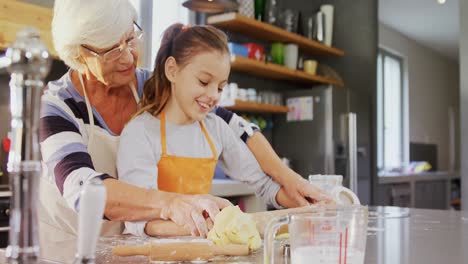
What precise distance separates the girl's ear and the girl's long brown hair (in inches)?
0.5

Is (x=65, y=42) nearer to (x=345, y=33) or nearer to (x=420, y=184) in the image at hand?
(x=345, y=33)

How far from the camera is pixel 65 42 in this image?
132cm

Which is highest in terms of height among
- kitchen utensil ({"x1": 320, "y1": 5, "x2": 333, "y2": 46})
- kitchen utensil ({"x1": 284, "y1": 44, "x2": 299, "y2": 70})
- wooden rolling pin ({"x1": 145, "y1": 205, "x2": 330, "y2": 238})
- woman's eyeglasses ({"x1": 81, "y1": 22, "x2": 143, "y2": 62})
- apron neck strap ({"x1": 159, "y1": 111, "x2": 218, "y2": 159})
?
kitchen utensil ({"x1": 320, "y1": 5, "x2": 333, "y2": 46})

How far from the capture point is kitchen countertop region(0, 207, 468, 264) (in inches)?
33.9

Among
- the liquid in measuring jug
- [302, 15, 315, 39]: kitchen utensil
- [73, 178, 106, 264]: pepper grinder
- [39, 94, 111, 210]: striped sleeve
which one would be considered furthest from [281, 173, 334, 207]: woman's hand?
[302, 15, 315, 39]: kitchen utensil

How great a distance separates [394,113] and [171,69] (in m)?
5.01

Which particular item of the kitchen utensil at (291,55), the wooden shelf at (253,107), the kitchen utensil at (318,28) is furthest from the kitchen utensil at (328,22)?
the wooden shelf at (253,107)

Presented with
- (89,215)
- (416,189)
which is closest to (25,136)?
(89,215)

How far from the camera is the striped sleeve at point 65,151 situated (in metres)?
1.10

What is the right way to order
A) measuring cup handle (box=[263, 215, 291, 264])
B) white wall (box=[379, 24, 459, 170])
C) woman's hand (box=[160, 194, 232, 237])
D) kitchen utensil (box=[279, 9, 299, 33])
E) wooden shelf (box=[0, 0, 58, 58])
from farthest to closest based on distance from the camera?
white wall (box=[379, 24, 459, 170]), kitchen utensil (box=[279, 9, 299, 33]), wooden shelf (box=[0, 0, 58, 58]), woman's hand (box=[160, 194, 232, 237]), measuring cup handle (box=[263, 215, 291, 264])

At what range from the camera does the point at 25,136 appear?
0.48 m

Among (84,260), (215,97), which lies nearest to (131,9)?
(215,97)

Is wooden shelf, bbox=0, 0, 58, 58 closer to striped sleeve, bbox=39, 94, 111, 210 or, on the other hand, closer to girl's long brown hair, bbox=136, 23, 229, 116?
girl's long brown hair, bbox=136, 23, 229, 116

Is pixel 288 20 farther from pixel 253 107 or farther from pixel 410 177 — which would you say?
pixel 410 177
